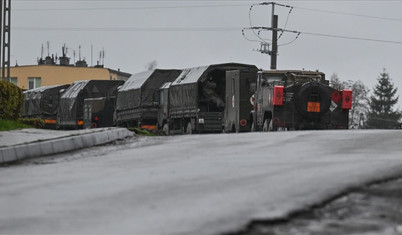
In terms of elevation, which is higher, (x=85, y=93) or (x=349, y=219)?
(x=85, y=93)

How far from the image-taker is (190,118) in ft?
130

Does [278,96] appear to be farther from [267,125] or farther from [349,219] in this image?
[349,219]

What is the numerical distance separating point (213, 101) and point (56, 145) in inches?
931

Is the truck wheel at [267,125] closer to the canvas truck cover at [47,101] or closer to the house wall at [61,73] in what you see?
the canvas truck cover at [47,101]

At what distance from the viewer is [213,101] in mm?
39469

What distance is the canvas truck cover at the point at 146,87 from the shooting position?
43844mm

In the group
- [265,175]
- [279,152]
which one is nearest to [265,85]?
[279,152]

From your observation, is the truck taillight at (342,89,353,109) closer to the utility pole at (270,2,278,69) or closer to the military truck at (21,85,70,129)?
the utility pole at (270,2,278,69)

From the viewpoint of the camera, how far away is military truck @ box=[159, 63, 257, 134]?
3864 centimetres

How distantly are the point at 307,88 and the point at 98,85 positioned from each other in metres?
23.3

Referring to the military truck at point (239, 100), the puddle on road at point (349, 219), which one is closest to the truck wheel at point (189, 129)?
the military truck at point (239, 100)

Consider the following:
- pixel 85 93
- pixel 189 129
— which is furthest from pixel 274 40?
pixel 189 129

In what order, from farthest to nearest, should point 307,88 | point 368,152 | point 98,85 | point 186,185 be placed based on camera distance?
point 98,85
point 307,88
point 368,152
point 186,185

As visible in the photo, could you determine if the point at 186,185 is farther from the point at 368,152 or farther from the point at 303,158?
the point at 368,152
